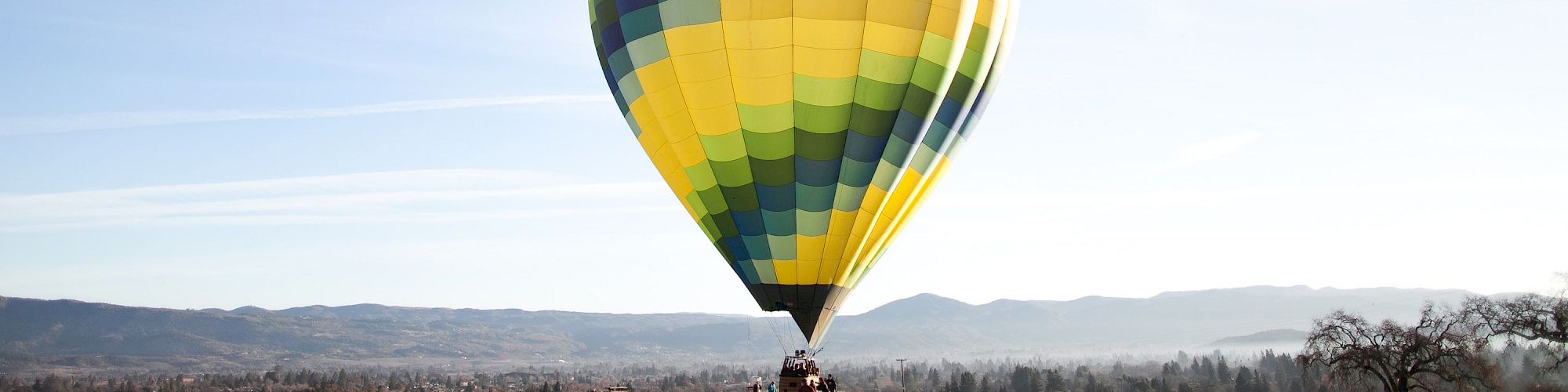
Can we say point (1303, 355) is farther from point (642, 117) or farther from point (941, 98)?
point (642, 117)

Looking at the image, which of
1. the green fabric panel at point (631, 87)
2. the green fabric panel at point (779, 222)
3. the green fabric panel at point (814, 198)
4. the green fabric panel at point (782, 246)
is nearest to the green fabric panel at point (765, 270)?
the green fabric panel at point (782, 246)

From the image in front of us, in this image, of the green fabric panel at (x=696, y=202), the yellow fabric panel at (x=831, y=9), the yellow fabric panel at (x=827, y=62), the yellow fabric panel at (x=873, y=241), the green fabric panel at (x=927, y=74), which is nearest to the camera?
the yellow fabric panel at (x=831, y=9)

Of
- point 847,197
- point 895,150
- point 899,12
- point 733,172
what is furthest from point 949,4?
point 733,172

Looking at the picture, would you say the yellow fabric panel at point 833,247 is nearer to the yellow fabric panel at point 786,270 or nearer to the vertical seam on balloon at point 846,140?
the vertical seam on balloon at point 846,140

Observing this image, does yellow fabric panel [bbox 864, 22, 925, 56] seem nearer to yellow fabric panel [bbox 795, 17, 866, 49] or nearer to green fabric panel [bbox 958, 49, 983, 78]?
yellow fabric panel [bbox 795, 17, 866, 49]

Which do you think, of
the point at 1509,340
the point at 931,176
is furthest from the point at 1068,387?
the point at 931,176

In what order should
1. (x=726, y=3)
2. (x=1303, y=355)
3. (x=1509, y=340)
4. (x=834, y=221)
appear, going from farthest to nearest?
(x=1509, y=340) < (x=1303, y=355) < (x=834, y=221) < (x=726, y=3)

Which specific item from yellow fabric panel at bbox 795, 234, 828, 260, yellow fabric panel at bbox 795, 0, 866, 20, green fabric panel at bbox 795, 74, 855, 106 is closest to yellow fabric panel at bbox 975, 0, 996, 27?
yellow fabric panel at bbox 795, 0, 866, 20
